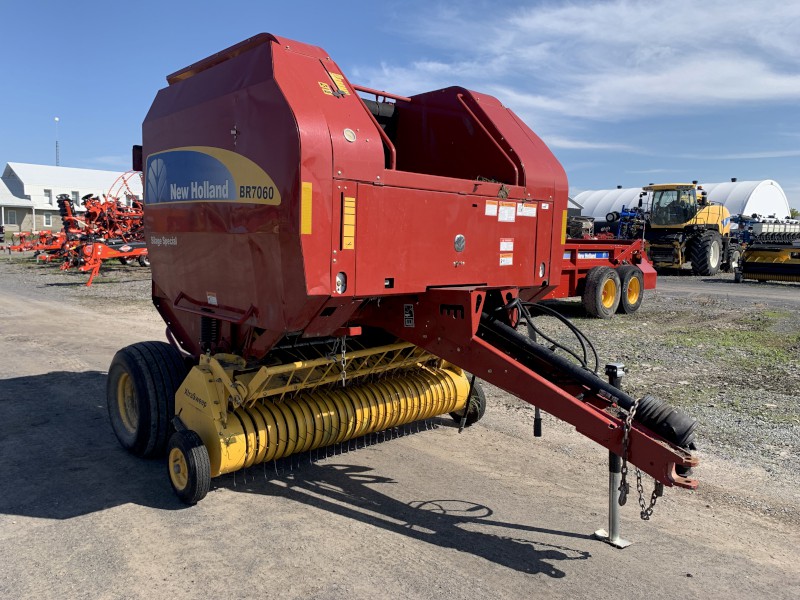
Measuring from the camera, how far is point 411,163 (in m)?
4.99

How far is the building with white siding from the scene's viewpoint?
49438 millimetres

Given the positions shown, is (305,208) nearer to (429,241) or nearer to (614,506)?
(429,241)

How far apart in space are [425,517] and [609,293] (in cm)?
884

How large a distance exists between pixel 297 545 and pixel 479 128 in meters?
2.95

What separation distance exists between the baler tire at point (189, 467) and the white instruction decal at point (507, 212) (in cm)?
235

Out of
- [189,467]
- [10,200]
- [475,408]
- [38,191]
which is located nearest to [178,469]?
[189,467]

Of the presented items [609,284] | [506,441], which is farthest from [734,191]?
[506,441]

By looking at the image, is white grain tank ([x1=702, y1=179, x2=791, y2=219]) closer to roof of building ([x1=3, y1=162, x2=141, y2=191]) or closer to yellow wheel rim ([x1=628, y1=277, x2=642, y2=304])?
yellow wheel rim ([x1=628, y1=277, x2=642, y2=304])

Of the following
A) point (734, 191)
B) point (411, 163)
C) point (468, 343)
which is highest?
point (734, 191)

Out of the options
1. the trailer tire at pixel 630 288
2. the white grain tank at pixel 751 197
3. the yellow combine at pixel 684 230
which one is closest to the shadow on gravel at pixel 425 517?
the trailer tire at pixel 630 288

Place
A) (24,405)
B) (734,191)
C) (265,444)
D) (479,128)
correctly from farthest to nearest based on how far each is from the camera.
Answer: (734,191) → (24,405) → (479,128) → (265,444)

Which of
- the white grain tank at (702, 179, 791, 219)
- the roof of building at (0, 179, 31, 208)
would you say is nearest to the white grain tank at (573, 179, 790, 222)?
the white grain tank at (702, 179, 791, 219)

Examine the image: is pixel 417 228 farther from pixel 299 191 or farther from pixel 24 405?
pixel 24 405

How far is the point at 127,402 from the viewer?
494 centimetres
